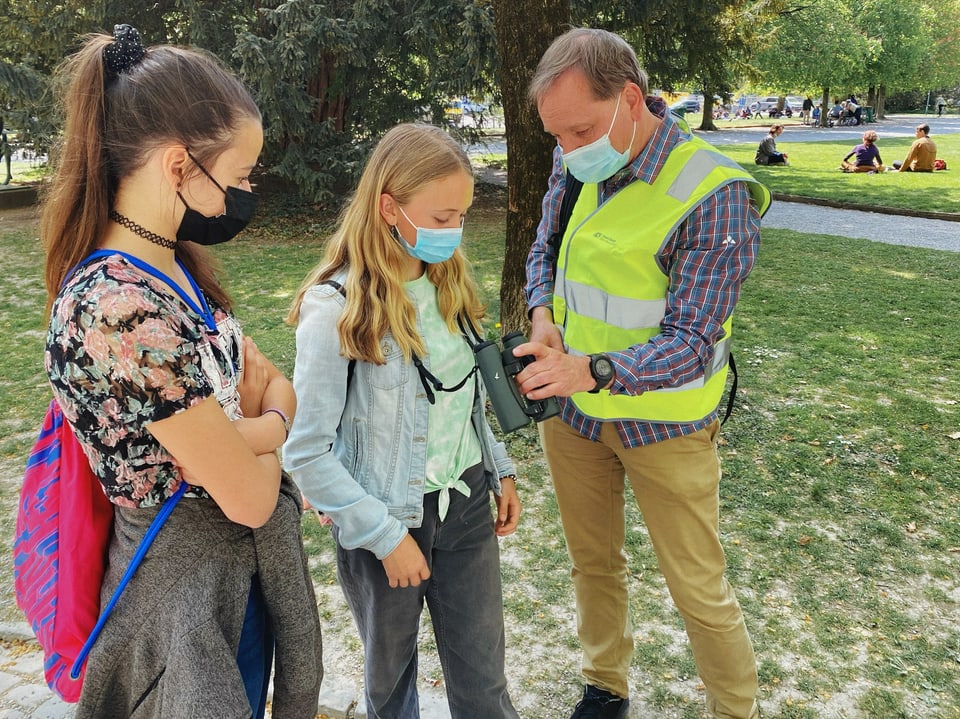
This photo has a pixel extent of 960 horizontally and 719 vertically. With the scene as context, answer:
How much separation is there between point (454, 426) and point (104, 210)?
1047 millimetres

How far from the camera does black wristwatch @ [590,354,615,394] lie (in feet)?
6.73

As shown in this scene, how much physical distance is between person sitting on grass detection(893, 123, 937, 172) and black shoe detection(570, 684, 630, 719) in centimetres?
1999

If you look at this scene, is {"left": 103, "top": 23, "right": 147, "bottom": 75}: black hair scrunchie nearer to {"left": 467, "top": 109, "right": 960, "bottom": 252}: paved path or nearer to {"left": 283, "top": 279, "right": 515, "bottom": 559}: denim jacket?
{"left": 283, "top": 279, "right": 515, "bottom": 559}: denim jacket

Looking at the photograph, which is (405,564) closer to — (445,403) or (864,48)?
(445,403)

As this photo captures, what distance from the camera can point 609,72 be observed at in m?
2.19

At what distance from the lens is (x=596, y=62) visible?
2178 millimetres

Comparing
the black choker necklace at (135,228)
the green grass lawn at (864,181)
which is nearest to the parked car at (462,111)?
the green grass lawn at (864,181)

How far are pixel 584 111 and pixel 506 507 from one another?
1258 millimetres

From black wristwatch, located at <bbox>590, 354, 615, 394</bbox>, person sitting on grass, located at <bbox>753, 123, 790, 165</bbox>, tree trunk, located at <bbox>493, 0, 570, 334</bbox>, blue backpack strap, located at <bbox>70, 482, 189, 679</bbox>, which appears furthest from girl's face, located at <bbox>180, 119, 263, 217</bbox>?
person sitting on grass, located at <bbox>753, 123, 790, 165</bbox>

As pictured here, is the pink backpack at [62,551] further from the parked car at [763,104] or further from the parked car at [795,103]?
the parked car at [795,103]

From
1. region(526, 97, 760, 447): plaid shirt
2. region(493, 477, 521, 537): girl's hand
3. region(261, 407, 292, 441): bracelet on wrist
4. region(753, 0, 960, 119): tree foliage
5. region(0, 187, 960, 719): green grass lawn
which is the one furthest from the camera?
region(753, 0, 960, 119): tree foliage

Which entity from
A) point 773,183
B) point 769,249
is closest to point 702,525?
point 769,249

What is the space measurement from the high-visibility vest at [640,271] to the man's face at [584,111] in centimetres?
17

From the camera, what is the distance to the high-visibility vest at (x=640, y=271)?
213 cm
